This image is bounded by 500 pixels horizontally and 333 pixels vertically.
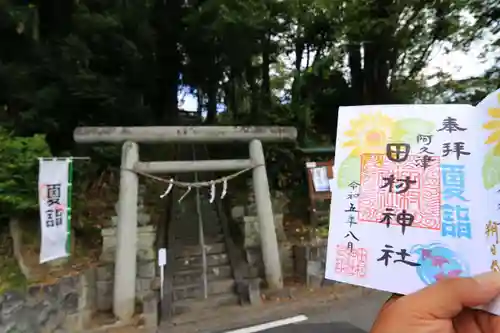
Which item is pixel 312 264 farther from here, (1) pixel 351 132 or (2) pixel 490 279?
(2) pixel 490 279

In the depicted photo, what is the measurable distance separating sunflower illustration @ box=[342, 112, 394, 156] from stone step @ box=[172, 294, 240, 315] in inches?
262

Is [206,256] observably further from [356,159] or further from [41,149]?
[356,159]

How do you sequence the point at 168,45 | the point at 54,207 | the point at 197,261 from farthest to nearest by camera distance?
the point at 168,45
the point at 197,261
the point at 54,207

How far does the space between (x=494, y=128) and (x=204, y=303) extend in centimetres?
716

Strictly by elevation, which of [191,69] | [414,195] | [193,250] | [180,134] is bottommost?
[193,250]

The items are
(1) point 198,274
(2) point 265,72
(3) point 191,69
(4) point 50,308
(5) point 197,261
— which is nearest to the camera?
(4) point 50,308

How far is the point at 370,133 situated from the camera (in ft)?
4.06

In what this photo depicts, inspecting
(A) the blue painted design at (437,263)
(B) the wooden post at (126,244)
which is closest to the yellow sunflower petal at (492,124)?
(A) the blue painted design at (437,263)

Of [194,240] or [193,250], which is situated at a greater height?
[194,240]

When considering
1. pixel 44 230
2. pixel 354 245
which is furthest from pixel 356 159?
pixel 44 230

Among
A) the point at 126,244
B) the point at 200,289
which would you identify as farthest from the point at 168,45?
the point at 200,289

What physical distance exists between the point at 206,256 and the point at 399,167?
7.72m

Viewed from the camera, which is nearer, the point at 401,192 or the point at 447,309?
the point at 447,309

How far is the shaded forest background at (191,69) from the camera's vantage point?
7.57 metres
